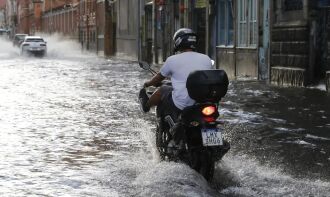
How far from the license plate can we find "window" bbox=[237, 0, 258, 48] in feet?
55.0

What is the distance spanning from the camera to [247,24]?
24.1 m

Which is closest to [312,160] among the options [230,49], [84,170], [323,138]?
[323,138]

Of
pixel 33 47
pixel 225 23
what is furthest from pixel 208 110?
pixel 33 47

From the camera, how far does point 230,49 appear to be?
84.3ft

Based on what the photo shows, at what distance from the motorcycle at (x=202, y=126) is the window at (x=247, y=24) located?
54.3ft

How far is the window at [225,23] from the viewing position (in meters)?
26.3

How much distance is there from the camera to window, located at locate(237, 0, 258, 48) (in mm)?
23484

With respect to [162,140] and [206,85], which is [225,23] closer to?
[162,140]

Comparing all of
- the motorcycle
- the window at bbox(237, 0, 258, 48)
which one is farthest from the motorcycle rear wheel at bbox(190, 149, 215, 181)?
the window at bbox(237, 0, 258, 48)

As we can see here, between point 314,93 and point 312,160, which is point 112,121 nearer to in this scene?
point 312,160

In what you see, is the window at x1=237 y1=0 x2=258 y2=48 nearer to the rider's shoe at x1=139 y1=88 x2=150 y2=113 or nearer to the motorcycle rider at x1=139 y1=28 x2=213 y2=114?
the rider's shoe at x1=139 y1=88 x2=150 y2=113

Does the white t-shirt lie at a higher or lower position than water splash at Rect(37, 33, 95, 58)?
higher

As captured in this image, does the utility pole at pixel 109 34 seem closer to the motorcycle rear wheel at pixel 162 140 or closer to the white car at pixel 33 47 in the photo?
the white car at pixel 33 47

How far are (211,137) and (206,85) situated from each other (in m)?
0.50
